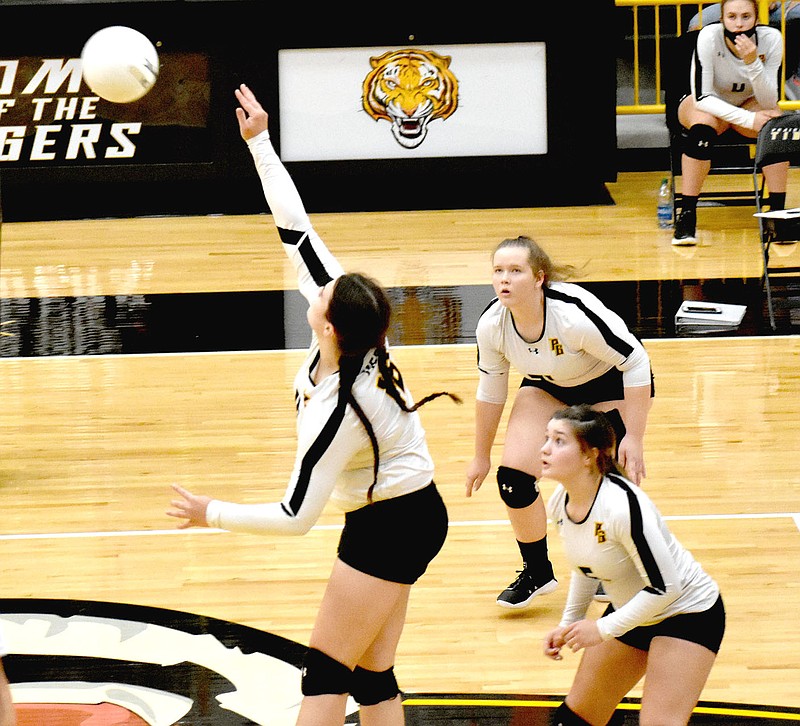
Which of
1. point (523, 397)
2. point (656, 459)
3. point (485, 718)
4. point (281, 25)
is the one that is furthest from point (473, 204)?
point (485, 718)

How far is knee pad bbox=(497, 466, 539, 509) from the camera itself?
16.3 feet

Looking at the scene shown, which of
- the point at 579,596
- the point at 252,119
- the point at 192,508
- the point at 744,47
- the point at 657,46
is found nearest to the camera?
the point at 192,508

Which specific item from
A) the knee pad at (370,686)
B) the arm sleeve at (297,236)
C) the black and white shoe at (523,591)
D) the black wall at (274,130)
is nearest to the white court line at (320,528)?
the black and white shoe at (523,591)

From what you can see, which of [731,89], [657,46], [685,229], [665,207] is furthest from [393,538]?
[657,46]

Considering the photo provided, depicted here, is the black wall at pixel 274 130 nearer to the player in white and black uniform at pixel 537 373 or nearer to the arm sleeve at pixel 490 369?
the player in white and black uniform at pixel 537 373

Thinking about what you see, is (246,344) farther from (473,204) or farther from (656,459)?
(473,204)

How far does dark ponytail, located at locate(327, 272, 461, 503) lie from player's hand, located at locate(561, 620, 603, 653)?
2.00 feet

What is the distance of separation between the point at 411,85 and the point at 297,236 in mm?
8663

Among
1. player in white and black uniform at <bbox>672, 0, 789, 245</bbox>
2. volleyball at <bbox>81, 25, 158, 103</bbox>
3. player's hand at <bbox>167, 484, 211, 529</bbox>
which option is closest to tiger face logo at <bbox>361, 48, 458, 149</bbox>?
player in white and black uniform at <bbox>672, 0, 789, 245</bbox>

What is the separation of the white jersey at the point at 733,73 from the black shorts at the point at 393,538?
25.2ft

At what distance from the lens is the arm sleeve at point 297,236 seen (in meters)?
4.01

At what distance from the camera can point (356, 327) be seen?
11.5 ft

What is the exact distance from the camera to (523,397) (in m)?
5.12

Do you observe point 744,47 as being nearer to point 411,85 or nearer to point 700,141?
point 700,141
